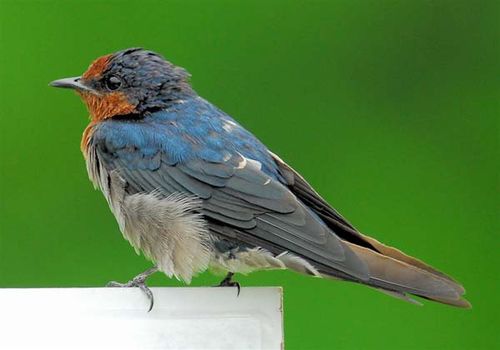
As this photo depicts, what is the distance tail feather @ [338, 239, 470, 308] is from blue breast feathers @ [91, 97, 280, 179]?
347 millimetres

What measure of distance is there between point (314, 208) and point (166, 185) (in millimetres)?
277

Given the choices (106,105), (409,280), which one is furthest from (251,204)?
(106,105)

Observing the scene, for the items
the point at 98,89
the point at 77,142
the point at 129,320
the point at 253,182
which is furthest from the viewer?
the point at 77,142

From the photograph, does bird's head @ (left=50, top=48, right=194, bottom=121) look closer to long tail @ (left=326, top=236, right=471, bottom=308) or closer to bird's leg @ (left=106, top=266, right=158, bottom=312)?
bird's leg @ (left=106, top=266, right=158, bottom=312)

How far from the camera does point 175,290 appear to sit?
169 cm

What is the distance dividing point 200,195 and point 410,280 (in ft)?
1.44

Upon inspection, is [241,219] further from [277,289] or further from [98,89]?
[98,89]

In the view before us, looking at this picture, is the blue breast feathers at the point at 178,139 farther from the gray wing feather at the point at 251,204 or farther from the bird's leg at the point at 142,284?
the bird's leg at the point at 142,284

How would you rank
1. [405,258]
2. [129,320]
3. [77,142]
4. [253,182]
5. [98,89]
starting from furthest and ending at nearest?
[77,142] < [98,89] < [253,182] < [405,258] < [129,320]

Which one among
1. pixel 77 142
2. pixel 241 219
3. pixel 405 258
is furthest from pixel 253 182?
pixel 77 142

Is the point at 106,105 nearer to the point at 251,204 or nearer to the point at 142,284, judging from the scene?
the point at 251,204

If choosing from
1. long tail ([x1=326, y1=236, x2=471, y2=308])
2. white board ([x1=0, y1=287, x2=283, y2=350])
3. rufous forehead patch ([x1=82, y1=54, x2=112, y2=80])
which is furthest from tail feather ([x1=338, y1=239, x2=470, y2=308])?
rufous forehead patch ([x1=82, y1=54, x2=112, y2=80])

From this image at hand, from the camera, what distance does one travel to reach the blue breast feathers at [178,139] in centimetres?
218

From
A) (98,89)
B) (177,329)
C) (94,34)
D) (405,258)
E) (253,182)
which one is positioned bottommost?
(177,329)
